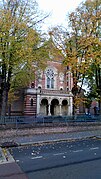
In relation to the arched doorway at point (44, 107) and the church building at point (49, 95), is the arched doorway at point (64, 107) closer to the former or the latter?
the church building at point (49, 95)

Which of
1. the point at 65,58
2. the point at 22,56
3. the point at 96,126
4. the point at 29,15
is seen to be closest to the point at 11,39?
the point at 22,56

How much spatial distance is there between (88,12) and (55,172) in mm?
20809

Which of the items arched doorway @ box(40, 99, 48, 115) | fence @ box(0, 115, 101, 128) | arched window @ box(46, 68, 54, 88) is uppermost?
arched window @ box(46, 68, 54, 88)

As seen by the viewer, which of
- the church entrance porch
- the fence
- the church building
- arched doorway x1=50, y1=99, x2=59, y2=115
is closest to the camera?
the fence

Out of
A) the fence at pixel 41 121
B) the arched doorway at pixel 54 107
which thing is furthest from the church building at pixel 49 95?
the fence at pixel 41 121

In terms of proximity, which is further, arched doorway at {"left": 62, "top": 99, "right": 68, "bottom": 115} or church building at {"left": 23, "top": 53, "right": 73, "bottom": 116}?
arched doorway at {"left": 62, "top": 99, "right": 68, "bottom": 115}

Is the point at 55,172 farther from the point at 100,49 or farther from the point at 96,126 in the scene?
the point at 100,49

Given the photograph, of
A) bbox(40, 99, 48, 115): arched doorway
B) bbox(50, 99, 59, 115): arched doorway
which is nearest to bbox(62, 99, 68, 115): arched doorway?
bbox(50, 99, 59, 115): arched doorway

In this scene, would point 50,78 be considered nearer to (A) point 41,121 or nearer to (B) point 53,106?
(B) point 53,106

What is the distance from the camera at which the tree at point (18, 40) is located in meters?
19.0

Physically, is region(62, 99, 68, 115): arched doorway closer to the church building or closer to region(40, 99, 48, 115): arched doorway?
the church building

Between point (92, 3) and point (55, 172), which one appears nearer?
point (55, 172)

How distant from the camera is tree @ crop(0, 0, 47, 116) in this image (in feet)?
62.4

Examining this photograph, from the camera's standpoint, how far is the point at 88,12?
2447cm
